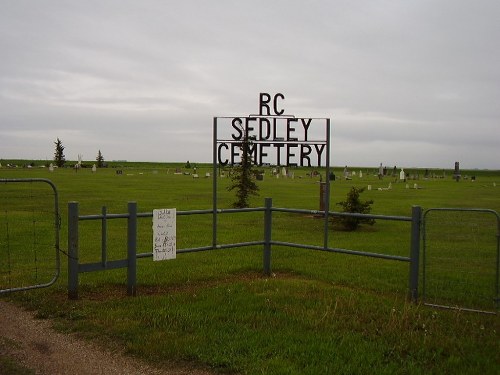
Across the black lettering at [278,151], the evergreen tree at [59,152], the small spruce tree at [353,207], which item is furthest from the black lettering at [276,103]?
the evergreen tree at [59,152]

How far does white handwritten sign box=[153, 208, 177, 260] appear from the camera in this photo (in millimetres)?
7879

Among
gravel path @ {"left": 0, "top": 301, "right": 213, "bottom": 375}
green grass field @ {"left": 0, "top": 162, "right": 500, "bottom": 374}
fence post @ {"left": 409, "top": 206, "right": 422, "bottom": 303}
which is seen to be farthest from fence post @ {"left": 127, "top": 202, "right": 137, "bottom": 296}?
fence post @ {"left": 409, "top": 206, "right": 422, "bottom": 303}

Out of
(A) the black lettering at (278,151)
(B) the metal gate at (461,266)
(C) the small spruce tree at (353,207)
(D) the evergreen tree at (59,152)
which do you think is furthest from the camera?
(D) the evergreen tree at (59,152)

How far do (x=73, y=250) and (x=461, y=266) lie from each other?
7.30 m

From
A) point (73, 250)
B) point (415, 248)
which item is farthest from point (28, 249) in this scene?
point (415, 248)

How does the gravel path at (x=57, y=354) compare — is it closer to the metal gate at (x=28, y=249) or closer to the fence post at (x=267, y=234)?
the metal gate at (x=28, y=249)

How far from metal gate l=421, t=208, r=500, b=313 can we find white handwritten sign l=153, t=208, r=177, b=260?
369 centimetres

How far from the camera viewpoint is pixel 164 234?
26.2ft

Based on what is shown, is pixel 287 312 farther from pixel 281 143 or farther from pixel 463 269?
pixel 463 269

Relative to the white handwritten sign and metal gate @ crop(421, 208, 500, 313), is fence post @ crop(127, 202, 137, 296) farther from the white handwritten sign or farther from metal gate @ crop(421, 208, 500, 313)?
metal gate @ crop(421, 208, 500, 313)

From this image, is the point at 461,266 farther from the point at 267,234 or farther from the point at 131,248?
the point at 131,248

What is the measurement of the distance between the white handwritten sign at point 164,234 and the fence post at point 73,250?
3.78 ft

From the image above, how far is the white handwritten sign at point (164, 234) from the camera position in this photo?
788cm

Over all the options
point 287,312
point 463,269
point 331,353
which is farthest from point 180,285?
point 463,269
